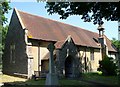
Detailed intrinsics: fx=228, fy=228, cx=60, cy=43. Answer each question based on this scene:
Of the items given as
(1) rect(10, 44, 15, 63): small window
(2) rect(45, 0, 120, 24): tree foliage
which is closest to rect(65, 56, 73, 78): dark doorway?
(1) rect(10, 44, 15, 63): small window

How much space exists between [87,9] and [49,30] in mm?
17381

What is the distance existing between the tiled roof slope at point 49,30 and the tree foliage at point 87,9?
1229 cm

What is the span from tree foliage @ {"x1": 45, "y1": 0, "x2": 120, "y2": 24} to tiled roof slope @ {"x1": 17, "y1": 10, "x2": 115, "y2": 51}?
12292mm

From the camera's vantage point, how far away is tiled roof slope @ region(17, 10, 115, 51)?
3247 cm

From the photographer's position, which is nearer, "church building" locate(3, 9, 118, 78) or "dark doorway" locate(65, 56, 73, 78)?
"church building" locate(3, 9, 118, 78)

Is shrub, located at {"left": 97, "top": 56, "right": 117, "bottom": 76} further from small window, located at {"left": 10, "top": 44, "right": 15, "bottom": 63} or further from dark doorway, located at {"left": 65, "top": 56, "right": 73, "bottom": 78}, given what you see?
small window, located at {"left": 10, "top": 44, "right": 15, "bottom": 63}

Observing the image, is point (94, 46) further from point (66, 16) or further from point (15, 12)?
point (66, 16)

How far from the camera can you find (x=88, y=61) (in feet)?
132

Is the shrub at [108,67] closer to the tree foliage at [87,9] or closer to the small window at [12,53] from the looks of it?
the small window at [12,53]

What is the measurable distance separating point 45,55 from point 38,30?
3805mm

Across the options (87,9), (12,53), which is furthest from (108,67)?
(87,9)

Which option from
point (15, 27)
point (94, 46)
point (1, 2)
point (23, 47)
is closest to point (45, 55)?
point (23, 47)

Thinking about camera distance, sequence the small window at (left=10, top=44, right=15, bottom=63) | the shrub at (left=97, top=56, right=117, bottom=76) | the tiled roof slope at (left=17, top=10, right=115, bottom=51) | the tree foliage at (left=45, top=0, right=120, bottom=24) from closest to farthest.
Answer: the tree foliage at (left=45, top=0, right=120, bottom=24) → the tiled roof slope at (left=17, top=10, right=115, bottom=51) → the small window at (left=10, top=44, right=15, bottom=63) → the shrub at (left=97, top=56, right=117, bottom=76)

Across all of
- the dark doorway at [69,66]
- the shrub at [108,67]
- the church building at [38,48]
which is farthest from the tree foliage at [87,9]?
the shrub at [108,67]
